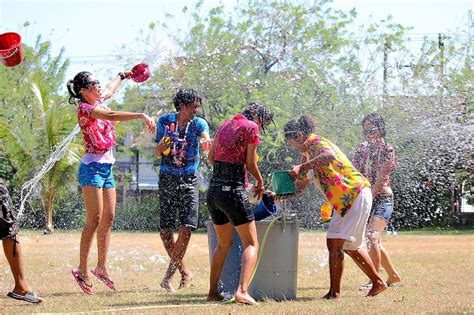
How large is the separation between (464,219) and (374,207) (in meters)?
19.7

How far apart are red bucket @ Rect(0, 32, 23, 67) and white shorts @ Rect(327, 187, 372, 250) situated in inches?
113

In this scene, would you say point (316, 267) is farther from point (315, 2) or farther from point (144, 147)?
→ point (144, 147)

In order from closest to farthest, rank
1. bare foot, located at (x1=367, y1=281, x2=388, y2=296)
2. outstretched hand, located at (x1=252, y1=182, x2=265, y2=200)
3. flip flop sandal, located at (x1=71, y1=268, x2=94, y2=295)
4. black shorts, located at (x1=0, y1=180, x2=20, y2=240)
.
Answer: black shorts, located at (x1=0, y1=180, x2=20, y2=240)
outstretched hand, located at (x1=252, y1=182, x2=265, y2=200)
bare foot, located at (x1=367, y1=281, x2=388, y2=296)
flip flop sandal, located at (x1=71, y1=268, x2=94, y2=295)

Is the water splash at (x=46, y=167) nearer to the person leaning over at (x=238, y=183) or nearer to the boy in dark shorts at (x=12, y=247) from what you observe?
the boy in dark shorts at (x=12, y=247)

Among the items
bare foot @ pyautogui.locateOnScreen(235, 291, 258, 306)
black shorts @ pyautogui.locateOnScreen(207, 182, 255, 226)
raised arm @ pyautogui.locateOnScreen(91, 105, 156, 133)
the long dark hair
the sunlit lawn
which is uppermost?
the long dark hair

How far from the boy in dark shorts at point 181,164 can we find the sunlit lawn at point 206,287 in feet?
1.85

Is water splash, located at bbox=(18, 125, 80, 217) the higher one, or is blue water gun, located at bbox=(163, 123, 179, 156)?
blue water gun, located at bbox=(163, 123, 179, 156)

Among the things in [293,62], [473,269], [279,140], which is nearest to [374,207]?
[473,269]

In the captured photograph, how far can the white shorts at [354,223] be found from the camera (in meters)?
7.38

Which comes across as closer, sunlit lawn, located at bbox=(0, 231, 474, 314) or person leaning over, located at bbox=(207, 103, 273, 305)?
sunlit lawn, located at bbox=(0, 231, 474, 314)

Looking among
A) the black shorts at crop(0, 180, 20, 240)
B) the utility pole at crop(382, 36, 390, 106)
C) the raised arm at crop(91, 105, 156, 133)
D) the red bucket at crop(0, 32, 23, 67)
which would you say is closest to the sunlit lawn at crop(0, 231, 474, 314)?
the black shorts at crop(0, 180, 20, 240)

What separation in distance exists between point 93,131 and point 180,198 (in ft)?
3.25

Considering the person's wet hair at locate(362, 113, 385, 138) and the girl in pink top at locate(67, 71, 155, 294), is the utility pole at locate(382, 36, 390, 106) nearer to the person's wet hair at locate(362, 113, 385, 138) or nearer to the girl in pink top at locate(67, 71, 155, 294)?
the person's wet hair at locate(362, 113, 385, 138)

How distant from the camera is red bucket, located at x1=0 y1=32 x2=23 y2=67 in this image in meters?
7.30
